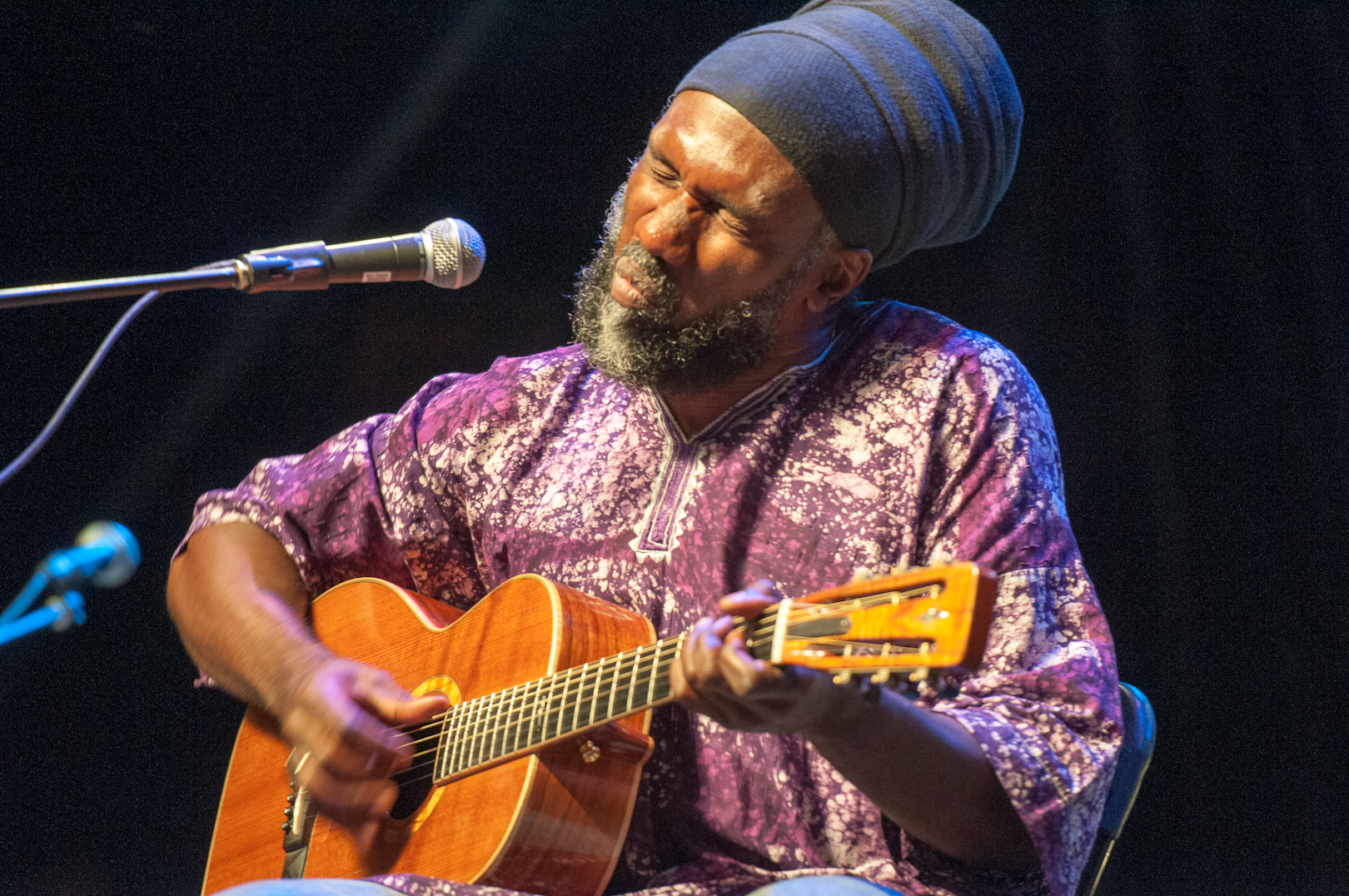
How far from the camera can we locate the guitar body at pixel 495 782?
1685 mm

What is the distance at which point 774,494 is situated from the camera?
198cm

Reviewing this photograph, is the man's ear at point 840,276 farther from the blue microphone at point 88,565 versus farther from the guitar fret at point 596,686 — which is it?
the blue microphone at point 88,565

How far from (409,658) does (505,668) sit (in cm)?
34

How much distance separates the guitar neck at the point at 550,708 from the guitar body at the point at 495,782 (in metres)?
0.03

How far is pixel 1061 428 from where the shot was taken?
3105 millimetres

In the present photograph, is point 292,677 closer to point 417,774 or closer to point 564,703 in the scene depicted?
point 417,774

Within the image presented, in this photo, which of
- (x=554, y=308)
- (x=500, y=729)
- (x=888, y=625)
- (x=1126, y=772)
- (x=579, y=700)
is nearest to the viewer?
(x=888, y=625)

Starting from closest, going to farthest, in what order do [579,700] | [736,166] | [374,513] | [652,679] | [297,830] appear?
[652,679], [579,700], [736,166], [297,830], [374,513]

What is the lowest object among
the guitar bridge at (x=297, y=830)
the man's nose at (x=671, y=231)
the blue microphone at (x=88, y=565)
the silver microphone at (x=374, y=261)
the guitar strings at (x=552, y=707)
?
the guitar bridge at (x=297, y=830)

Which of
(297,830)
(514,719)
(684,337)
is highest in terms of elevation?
(684,337)

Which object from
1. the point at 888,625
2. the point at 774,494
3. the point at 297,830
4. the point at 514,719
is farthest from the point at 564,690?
the point at 297,830

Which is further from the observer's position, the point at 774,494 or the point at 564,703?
the point at 774,494

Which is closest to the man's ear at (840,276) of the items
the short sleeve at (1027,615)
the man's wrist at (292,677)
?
the short sleeve at (1027,615)

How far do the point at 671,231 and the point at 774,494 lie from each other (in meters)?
0.53
